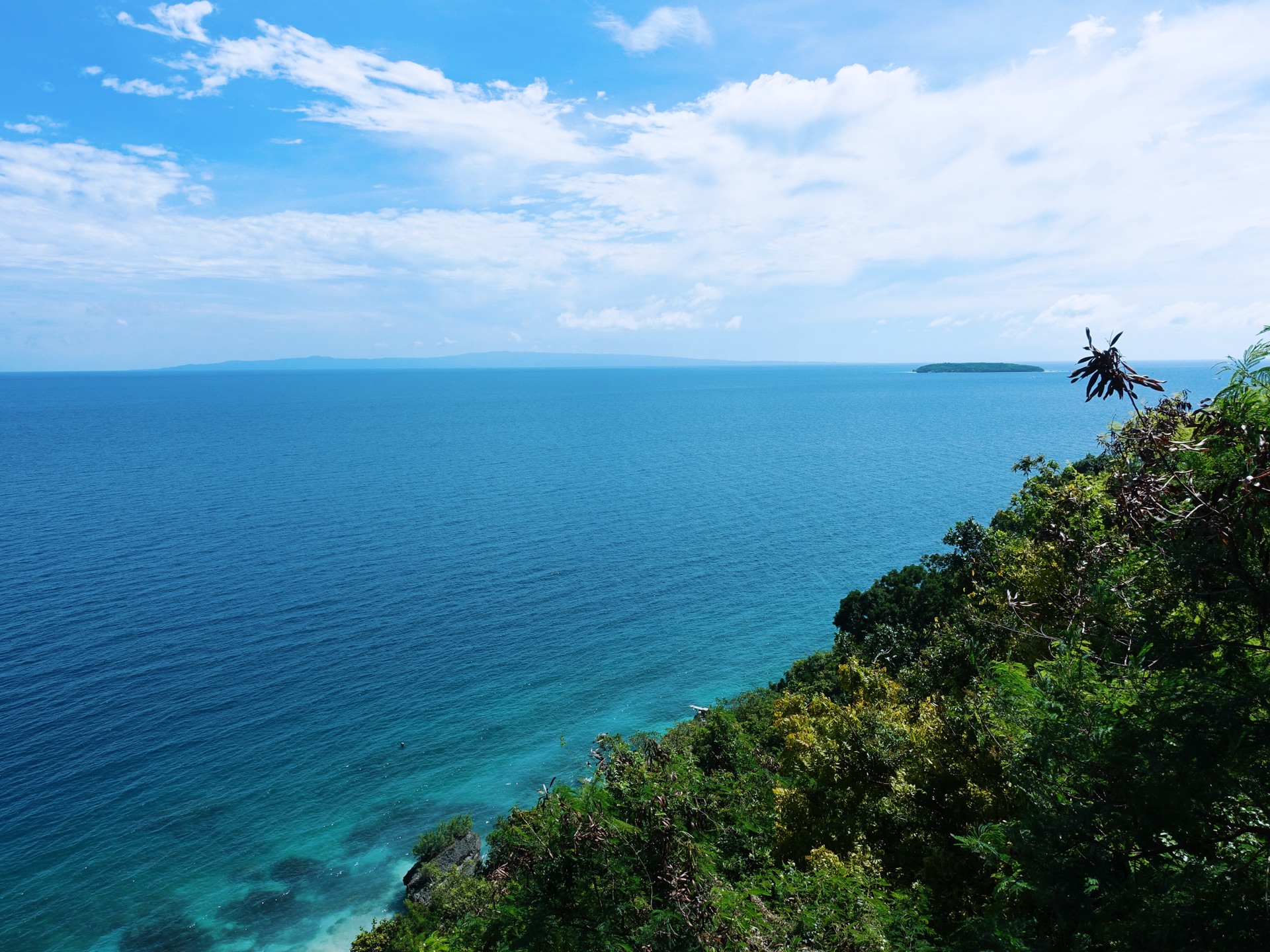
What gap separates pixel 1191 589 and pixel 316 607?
57.0m

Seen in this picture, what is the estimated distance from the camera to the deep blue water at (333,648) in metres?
31.2

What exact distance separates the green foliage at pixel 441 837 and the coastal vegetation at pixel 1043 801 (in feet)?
60.7

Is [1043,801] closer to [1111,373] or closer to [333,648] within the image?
[1111,373]

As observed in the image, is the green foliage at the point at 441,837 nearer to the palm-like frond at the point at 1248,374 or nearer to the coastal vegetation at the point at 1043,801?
the coastal vegetation at the point at 1043,801

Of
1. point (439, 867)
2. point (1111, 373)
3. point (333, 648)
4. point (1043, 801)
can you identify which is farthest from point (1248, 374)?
point (333, 648)

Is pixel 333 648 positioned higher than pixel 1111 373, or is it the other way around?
pixel 1111 373

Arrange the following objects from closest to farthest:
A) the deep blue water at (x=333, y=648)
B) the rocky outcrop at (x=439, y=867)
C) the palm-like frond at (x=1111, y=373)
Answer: the palm-like frond at (x=1111, y=373)
the rocky outcrop at (x=439, y=867)
the deep blue water at (x=333, y=648)

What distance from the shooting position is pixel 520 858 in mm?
10039

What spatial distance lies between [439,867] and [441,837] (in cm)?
191

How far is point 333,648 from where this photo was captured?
4831cm

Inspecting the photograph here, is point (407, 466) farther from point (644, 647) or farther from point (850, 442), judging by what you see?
point (850, 442)

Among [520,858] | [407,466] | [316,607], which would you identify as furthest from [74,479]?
[520,858]

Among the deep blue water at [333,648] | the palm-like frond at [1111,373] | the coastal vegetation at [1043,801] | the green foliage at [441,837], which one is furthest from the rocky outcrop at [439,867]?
the palm-like frond at [1111,373]

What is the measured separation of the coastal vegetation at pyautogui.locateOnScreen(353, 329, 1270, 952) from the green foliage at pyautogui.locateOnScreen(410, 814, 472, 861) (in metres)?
18.5
